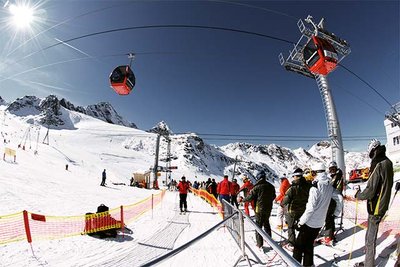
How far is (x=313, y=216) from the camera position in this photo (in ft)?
13.4

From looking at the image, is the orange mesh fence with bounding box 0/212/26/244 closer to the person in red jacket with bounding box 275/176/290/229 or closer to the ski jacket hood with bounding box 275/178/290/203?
the person in red jacket with bounding box 275/176/290/229

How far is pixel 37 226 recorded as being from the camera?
8.55 metres

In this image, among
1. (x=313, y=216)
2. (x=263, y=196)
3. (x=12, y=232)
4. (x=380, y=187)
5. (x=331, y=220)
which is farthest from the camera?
(x=12, y=232)

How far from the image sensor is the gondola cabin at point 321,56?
11.8 meters

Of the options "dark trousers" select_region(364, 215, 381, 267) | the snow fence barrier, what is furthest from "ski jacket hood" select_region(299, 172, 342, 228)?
the snow fence barrier

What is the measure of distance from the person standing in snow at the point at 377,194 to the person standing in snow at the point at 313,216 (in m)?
0.47

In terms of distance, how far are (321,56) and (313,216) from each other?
9.65 m

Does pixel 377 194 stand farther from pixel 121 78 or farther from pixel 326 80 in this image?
pixel 326 80

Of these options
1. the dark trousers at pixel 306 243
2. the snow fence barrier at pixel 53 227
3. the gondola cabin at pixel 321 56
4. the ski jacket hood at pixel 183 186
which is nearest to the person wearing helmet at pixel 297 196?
the dark trousers at pixel 306 243

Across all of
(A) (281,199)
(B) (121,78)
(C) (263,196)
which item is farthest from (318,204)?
(B) (121,78)

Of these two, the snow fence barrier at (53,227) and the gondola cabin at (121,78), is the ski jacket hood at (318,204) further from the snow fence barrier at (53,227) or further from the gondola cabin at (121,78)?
the gondola cabin at (121,78)

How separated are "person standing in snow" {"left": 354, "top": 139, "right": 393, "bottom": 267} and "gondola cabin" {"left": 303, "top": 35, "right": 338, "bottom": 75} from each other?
8.80 m

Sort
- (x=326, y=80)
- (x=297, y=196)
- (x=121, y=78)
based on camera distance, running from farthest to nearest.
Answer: (x=326, y=80) → (x=121, y=78) → (x=297, y=196)

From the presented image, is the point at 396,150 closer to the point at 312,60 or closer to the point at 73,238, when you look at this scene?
the point at 312,60
